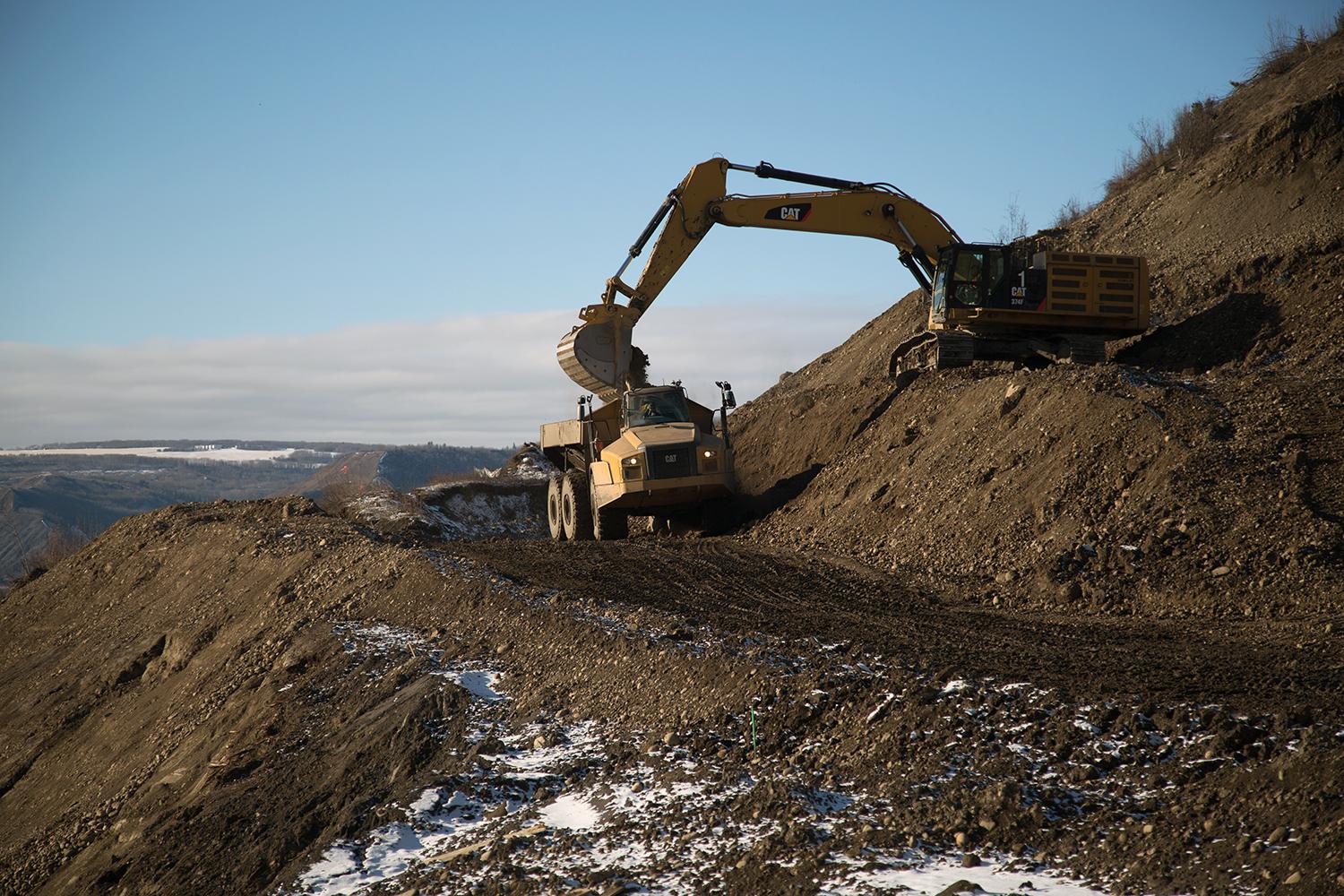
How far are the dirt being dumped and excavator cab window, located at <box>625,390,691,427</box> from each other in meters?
2.28

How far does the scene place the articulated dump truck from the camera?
61.0 feet

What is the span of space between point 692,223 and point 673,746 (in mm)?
13525

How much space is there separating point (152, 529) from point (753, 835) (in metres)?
18.9

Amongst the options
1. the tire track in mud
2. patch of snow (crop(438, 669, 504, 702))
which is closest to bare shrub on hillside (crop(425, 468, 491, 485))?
the tire track in mud

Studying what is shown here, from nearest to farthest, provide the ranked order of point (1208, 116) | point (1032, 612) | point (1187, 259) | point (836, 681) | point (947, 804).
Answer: point (947, 804) < point (836, 681) < point (1032, 612) < point (1187, 259) < point (1208, 116)

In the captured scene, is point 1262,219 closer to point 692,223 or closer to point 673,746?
point 692,223

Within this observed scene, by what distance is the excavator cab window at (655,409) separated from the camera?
64.5 ft

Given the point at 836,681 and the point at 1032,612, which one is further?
A: the point at 1032,612

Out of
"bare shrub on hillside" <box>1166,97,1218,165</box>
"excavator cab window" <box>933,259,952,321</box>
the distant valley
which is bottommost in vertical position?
the distant valley

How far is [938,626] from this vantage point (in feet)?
38.4

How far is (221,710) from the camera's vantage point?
12.9m

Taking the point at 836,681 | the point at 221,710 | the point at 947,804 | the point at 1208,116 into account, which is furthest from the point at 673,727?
the point at 1208,116

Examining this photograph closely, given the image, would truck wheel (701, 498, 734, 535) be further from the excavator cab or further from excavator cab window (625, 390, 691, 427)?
the excavator cab

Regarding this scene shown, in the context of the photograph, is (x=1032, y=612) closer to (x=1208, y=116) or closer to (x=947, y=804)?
(x=947, y=804)
